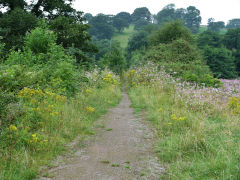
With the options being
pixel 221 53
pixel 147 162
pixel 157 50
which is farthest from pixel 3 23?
pixel 221 53

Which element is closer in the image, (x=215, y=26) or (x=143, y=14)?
(x=215, y=26)

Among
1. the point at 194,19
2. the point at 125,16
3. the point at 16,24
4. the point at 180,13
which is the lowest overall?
the point at 16,24

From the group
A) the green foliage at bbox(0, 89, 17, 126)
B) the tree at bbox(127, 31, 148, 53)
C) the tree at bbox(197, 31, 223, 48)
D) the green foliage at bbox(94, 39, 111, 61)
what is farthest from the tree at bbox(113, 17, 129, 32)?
the green foliage at bbox(0, 89, 17, 126)

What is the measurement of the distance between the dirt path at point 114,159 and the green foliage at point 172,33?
17.4 m

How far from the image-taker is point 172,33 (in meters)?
20.6

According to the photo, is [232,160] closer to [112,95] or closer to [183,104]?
[183,104]

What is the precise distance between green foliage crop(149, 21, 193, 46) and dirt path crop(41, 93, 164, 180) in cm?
1740

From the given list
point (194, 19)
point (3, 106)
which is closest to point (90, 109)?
point (3, 106)

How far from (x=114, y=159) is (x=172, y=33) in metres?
19.5

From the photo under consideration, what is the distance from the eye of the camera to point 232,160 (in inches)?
104

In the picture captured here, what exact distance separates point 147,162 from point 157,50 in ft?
53.4

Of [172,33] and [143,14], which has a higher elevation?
[143,14]

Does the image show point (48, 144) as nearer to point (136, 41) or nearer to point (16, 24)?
point (16, 24)

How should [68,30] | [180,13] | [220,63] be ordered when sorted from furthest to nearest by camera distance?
[180,13] < [220,63] < [68,30]
